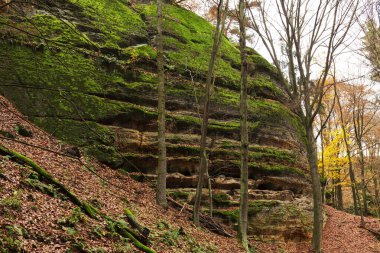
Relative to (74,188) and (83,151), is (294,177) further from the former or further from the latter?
(74,188)

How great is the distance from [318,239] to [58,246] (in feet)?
30.9

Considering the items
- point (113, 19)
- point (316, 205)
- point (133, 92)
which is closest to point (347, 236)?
point (316, 205)

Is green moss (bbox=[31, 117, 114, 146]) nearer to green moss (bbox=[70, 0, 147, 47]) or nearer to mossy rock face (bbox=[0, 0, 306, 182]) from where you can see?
mossy rock face (bbox=[0, 0, 306, 182])

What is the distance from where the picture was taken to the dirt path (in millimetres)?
14742

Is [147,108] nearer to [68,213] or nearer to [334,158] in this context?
[68,213]

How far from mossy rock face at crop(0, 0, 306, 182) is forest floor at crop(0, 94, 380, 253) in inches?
49.4

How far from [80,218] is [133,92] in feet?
30.8

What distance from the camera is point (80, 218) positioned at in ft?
20.0

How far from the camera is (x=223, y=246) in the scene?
9859 mm

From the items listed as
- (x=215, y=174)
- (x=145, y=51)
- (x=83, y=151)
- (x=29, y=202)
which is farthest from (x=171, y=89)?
(x=29, y=202)

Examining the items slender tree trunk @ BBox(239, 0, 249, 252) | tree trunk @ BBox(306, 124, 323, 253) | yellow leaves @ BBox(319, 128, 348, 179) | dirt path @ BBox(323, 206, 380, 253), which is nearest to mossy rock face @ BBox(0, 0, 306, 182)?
dirt path @ BBox(323, 206, 380, 253)

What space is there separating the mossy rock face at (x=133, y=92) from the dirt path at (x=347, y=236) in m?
3.37

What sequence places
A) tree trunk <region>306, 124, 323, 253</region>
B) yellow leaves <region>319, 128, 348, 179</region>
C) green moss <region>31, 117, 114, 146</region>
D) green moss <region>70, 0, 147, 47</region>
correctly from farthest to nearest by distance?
yellow leaves <region>319, 128, 348, 179</region> → green moss <region>70, 0, 147, 47</region> → green moss <region>31, 117, 114, 146</region> → tree trunk <region>306, 124, 323, 253</region>

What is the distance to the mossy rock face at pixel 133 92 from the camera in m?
12.5
